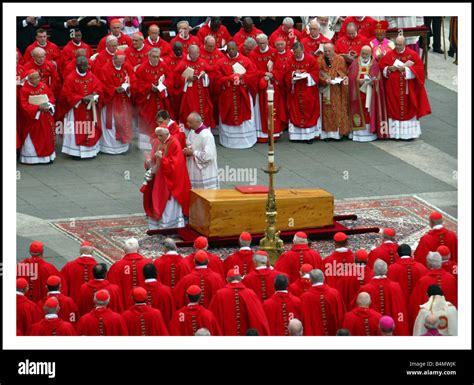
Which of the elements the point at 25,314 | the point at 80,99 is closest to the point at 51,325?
the point at 25,314

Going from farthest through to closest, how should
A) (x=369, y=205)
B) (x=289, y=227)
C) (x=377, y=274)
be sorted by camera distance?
(x=369, y=205)
(x=289, y=227)
(x=377, y=274)

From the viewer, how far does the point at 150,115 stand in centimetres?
3141

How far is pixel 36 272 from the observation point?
2320 centimetres

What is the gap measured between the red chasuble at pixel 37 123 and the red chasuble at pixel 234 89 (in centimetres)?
314

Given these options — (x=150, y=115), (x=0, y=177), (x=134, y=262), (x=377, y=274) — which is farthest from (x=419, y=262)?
(x=150, y=115)

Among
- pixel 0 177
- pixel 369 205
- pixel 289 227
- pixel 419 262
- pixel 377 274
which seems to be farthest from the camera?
pixel 369 205

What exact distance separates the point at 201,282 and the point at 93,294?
1.40m

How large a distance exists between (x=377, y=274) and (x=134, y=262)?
3353 millimetres

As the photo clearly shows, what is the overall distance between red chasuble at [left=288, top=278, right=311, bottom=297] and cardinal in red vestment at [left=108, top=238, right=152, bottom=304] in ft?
6.79

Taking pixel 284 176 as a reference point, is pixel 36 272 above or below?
below

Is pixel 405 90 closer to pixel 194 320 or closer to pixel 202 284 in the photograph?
pixel 202 284

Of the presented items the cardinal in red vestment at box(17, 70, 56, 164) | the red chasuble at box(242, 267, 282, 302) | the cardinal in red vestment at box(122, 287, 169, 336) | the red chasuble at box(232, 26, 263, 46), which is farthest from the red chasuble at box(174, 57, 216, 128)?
the cardinal in red vestment at box(122, 287, 169, 336)

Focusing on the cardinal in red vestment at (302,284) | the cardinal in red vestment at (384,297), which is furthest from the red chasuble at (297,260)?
the cardinal in red vestment at (384,297)

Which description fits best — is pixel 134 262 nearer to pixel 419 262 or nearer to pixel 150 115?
pixel 419 262
